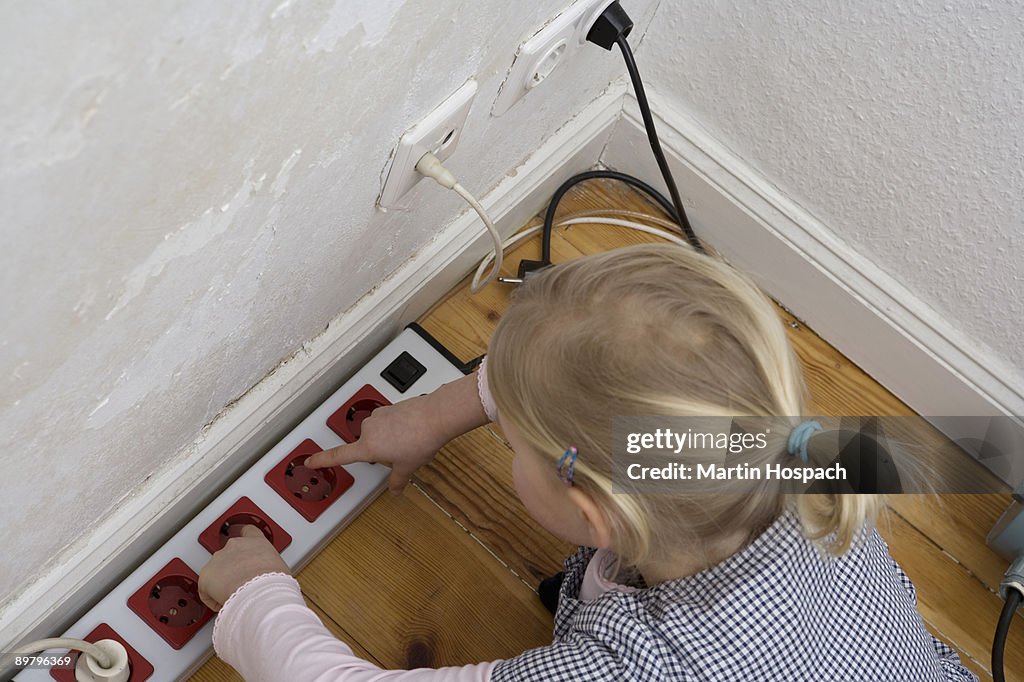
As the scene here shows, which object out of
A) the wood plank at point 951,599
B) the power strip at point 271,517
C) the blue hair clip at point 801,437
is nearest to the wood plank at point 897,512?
the wood plank at point 951,599

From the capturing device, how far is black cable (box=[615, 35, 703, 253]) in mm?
993

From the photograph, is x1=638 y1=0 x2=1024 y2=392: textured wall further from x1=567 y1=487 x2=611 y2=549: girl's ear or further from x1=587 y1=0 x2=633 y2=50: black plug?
x1=567 y1=487 x2=611 y2=549: girl's ear

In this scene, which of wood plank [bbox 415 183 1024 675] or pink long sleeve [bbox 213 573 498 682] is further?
wood plank [bbox 415 183 1024 675]

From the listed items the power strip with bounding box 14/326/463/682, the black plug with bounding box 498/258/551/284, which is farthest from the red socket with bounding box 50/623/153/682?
the black plug with bounding box 498/258/551/284

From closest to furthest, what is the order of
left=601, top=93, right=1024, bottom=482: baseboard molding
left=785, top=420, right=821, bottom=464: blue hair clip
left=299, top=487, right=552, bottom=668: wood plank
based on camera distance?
1. left=785, top=420, right=821, bottom=464: blue hair clip
2. left=299, top=487, right=552, bottom=668: wood plank
3. left=601, top=93, right=1024, bottom=482: baseboard molding

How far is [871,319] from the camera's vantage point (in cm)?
111

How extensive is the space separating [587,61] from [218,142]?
57 centimetres

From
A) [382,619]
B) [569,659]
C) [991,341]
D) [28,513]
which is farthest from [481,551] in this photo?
[991,341]

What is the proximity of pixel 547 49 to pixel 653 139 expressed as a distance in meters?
0.23

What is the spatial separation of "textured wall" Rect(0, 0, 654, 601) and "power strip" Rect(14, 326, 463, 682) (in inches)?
3.9

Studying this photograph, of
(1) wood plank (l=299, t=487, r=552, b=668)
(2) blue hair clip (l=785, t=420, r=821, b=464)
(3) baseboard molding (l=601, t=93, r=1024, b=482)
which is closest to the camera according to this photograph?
(2) blue hair clip (l=785, t=420, r=821, b=464)

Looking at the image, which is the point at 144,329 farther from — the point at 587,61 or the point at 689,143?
the point at 689,143

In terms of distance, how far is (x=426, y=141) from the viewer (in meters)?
0.79

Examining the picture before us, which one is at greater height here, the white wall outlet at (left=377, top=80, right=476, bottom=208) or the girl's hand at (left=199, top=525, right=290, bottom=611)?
the white wall outlet at (left=377, top=80, right=476, bottom=208)
